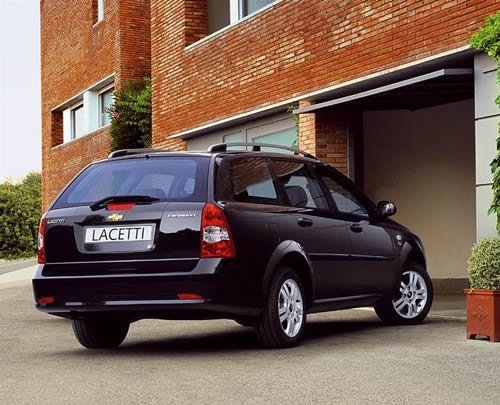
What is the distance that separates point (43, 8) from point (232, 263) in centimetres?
3036

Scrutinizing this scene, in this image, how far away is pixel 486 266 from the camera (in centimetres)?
965

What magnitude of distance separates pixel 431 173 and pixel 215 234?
9.60 meters

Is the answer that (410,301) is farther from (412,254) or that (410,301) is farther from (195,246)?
(195,246)

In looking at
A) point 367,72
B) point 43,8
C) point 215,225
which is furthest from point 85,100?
point 215,225

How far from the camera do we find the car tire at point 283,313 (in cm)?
888

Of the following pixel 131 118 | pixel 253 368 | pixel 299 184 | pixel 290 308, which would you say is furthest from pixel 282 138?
pixel 131 118

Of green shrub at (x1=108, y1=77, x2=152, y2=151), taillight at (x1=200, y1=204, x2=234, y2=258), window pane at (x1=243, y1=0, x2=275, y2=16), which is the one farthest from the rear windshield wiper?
green shrub at (x1=108, y1=77, x2=152, y2=151)

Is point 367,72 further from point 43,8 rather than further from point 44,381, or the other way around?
point 43,8

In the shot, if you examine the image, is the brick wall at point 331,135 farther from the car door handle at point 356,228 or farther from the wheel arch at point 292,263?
the wheel arch at point 292,263

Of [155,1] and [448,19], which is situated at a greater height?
[155,1]

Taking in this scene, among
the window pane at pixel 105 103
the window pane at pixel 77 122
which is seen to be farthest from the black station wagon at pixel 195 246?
the window pane at pixel 77 122

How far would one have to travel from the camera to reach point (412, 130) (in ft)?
57.7

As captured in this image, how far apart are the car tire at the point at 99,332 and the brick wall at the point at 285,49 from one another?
5354 mm

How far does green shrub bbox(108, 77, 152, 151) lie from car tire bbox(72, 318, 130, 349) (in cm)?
1750
